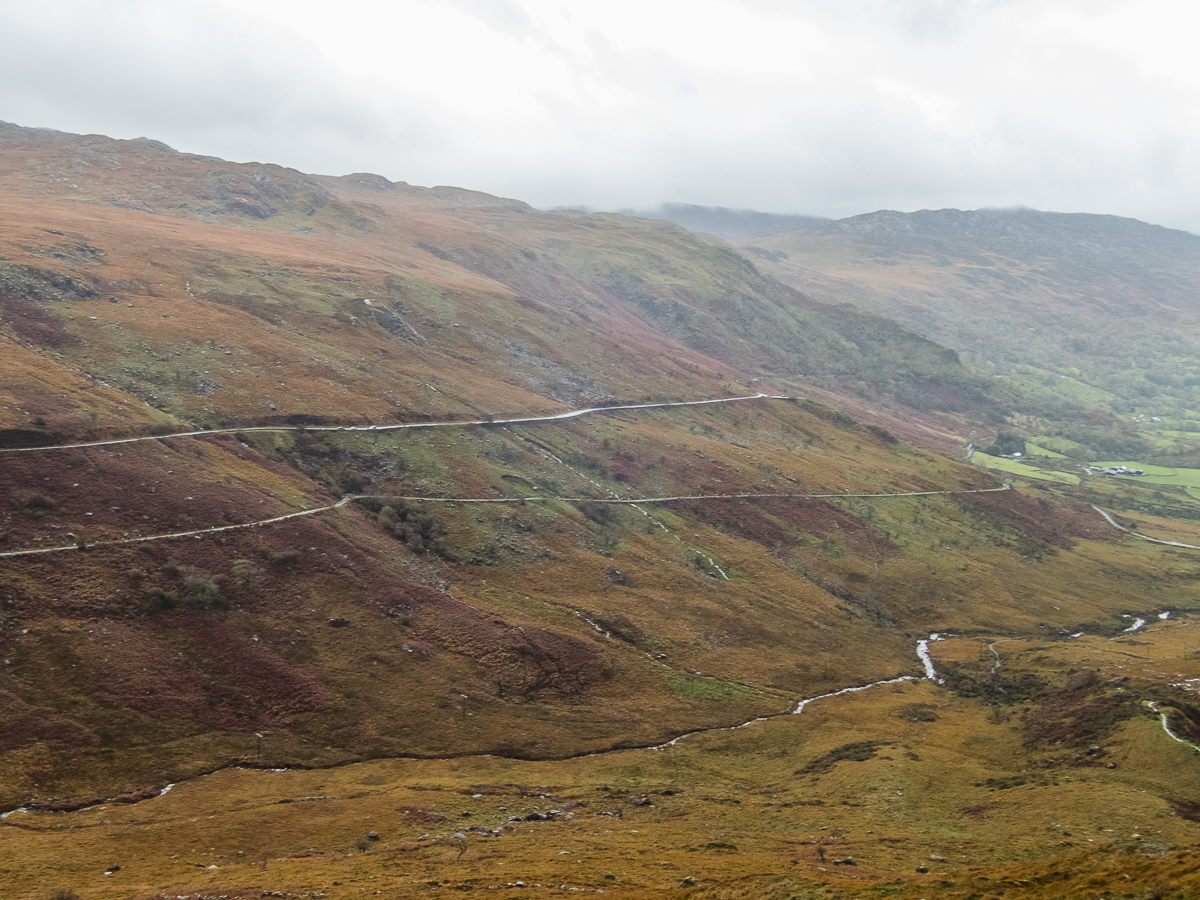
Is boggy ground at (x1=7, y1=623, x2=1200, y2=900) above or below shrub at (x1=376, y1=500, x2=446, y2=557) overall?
below

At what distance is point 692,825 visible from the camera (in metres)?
71.4

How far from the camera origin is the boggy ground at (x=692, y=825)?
5384cm

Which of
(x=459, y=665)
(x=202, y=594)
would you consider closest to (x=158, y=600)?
(x=202, y=594)

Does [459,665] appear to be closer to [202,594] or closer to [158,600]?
[202,594]

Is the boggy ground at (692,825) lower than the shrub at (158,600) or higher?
lower

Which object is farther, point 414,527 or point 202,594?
point 414,527

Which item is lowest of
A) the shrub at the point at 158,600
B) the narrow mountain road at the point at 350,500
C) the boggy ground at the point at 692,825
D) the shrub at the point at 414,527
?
the boggy ground at the point at 692,825

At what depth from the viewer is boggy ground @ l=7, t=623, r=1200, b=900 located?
2120 inches

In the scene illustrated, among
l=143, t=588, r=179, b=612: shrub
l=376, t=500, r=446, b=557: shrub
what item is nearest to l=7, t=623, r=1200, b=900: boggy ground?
l=143, t=588, r=179, b=612: shrub

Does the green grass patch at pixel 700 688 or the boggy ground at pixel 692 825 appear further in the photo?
the green grass patch at pixel 700 688


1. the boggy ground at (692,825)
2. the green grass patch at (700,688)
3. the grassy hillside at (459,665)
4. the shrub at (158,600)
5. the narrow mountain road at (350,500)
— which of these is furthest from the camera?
the green grass patch at (700,688)

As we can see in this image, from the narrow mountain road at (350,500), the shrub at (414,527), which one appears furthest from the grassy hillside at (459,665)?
the shrub at (414,527)

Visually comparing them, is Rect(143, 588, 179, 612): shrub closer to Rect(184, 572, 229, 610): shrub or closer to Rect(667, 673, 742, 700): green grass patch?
Rect(184, 572, 229, 610): shrub

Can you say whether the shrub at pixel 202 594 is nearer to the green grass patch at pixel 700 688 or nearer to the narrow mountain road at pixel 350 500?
the narrow mountain road at pixel 350 500
